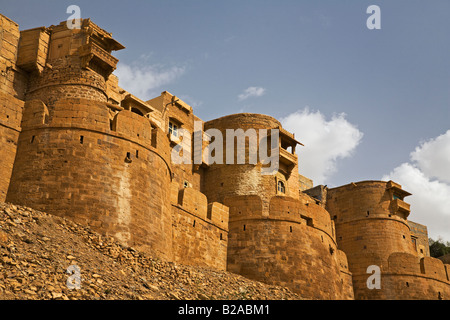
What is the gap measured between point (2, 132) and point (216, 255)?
10086 millimetres

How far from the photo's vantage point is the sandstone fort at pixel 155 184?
19.7 m

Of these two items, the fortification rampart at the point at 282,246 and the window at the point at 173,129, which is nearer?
the fortification rampart at the point at 282,246

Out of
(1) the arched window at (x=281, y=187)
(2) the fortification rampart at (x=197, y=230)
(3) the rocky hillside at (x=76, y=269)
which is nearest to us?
(3) the rocky hillside at (x=76, y=269)

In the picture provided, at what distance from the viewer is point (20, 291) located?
501 inches

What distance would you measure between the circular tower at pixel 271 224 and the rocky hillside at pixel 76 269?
461 cm

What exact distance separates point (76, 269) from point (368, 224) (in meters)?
23.6

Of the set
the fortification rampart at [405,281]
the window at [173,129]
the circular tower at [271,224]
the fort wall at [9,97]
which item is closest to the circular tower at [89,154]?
the fort wall at [9,97]

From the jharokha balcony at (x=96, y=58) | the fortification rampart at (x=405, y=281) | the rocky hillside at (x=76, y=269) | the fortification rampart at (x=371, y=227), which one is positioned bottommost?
the rocky hillside at (x=76, y=269)

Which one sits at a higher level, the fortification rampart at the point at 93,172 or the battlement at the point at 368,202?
the battlement at the point at 368,202

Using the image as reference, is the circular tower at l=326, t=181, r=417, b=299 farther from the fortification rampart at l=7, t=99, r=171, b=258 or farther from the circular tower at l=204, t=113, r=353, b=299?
the fortification rampart at l=7, t=99, r=171, b=258

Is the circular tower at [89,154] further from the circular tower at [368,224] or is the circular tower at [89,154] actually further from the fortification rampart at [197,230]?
the circular tower at [368,224]

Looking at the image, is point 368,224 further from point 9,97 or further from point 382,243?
point 9,97
